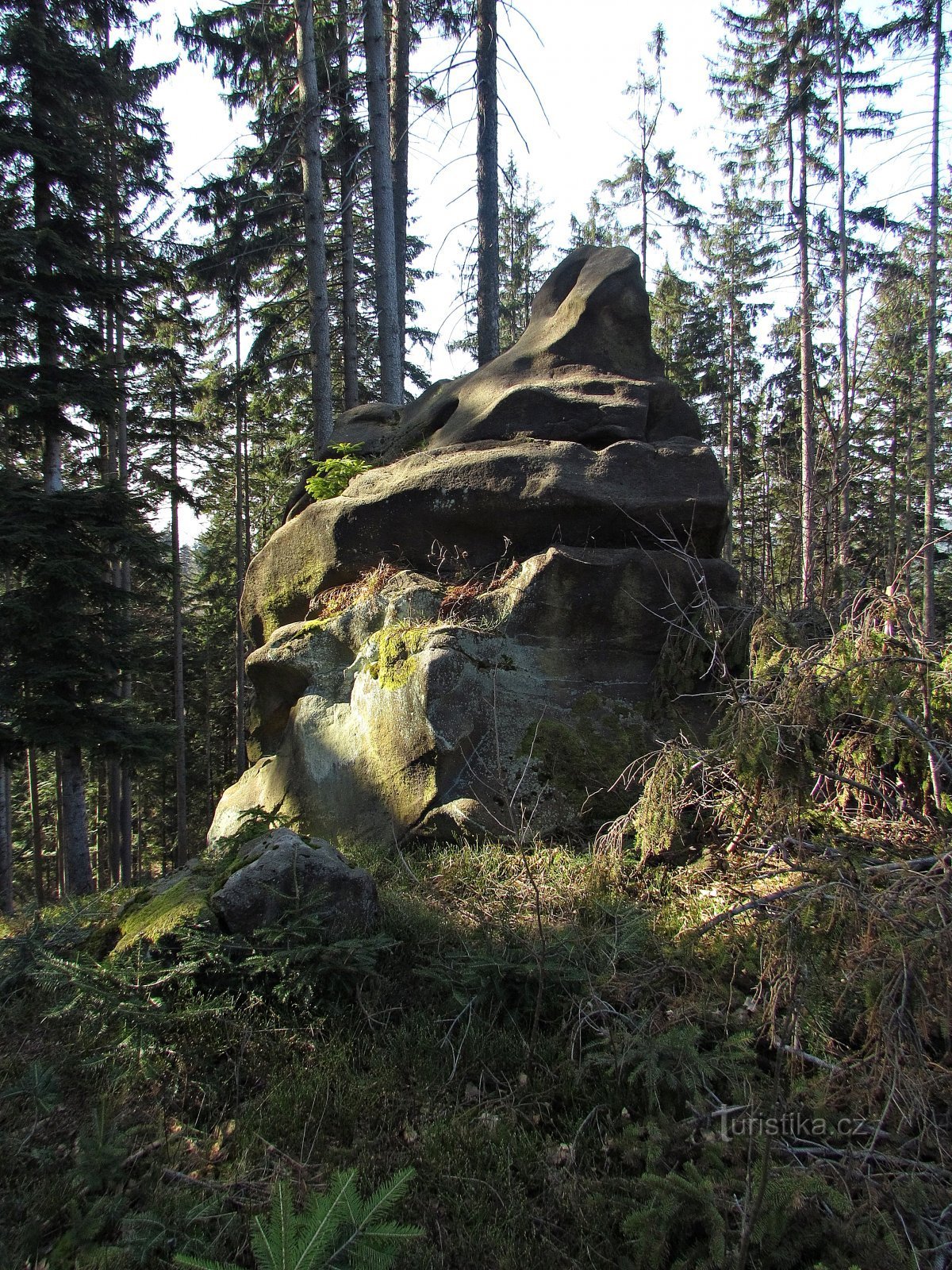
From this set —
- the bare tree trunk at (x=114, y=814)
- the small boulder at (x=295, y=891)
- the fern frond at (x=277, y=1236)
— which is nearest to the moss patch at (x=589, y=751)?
the small boulder at (x=295, y=891)

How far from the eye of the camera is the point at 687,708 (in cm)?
639

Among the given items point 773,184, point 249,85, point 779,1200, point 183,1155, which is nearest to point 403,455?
point 183,1155

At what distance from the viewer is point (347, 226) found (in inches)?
685

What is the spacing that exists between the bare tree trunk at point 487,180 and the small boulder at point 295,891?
960 cm

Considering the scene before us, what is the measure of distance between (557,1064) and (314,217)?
46.3 ft

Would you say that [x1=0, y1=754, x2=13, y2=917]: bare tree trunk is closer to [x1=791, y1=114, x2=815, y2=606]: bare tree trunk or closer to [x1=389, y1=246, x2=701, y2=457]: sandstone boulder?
[x1=389, y1=246, x2=701, y2=457]: sandstone boulder

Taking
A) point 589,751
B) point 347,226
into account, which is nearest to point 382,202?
point 347,226

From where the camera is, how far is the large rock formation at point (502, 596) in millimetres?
6078

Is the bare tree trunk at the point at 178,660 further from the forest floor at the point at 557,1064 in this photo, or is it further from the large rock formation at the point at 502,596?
the forest floor at the point at 557,1064

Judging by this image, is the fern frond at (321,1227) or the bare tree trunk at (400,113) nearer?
the fern frond at (321,1227)

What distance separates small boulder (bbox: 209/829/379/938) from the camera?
3.94 meters

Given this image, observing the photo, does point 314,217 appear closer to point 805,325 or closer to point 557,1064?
point 805,325

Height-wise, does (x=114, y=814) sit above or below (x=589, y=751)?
below

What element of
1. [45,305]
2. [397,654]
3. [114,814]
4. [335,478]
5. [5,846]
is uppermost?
[45,305]
